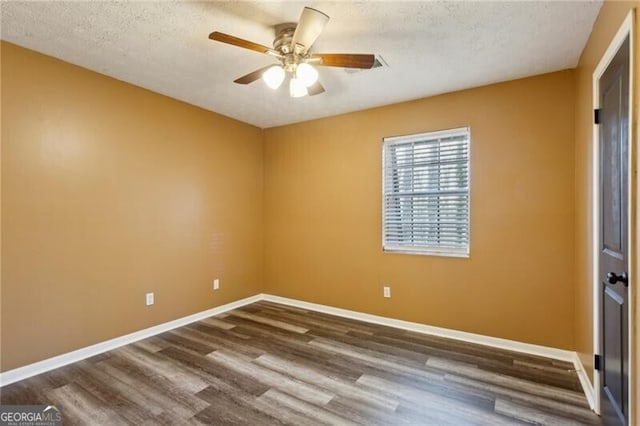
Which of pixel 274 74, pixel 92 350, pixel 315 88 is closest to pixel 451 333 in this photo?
pixel 315 88

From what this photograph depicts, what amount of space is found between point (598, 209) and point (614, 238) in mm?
352

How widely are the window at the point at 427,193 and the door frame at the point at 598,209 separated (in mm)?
1173

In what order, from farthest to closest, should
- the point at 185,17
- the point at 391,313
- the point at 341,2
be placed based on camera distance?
the point at 391,313, the point at 185,17, the point at 341,2

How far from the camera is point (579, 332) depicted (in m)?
2.49

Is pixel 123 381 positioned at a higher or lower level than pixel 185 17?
lower

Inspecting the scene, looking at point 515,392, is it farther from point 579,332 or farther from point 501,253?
point 501,253

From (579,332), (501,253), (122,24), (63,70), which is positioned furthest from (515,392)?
(63,70)

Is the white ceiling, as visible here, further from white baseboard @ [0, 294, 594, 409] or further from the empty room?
white baseboard @ [0, 294, 594, 409]

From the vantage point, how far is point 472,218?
3113mm

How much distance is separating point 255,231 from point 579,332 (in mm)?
3670

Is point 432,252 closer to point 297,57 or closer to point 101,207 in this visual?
point 297,57

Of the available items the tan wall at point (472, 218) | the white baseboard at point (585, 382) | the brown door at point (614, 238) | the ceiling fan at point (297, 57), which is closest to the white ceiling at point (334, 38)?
the ceiling fan at point (297, 57)

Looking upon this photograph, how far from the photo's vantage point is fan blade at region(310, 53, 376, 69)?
1.95 metres

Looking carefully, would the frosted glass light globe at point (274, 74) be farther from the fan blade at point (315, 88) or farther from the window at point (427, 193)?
the window at point (427, 193)
